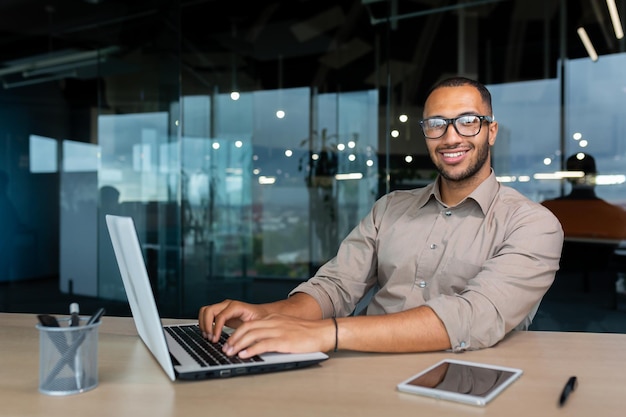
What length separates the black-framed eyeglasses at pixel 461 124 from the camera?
1714mm

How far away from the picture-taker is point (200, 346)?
131cm

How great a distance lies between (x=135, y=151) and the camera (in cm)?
512

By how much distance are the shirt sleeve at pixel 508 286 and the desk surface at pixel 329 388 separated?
53mm

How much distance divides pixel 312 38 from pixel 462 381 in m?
4.31

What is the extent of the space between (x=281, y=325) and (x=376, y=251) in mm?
757

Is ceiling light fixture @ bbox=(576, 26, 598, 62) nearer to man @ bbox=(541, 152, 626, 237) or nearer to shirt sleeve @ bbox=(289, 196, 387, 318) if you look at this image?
man @ bbox=(541, 152, 626, 237)

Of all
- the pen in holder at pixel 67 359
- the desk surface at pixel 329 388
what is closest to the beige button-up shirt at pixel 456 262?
the desk surface at pixel 329 388

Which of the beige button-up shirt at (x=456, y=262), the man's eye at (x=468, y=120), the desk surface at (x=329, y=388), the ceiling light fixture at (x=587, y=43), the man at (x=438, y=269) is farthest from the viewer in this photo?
the ceiling light fixture at (x=587, y=43)

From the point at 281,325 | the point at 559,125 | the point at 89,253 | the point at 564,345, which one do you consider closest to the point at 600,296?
the point at 559,125

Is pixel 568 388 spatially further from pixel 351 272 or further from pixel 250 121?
pixel 250 121

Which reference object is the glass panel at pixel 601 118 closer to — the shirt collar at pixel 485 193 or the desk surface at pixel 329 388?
the shirt collar at pixel 485 193

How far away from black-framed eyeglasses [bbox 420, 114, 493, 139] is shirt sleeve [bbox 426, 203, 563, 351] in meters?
0.27

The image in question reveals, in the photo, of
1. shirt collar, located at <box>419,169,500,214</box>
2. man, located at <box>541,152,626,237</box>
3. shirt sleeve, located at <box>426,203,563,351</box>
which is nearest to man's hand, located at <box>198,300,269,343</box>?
shirt sleeve, located at <box>426,203,563,351</box>

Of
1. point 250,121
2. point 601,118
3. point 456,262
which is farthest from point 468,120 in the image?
point 250,121
